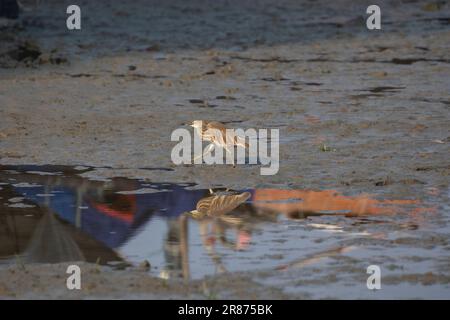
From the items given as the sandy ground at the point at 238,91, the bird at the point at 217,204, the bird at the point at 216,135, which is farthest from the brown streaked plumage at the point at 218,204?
the bird at the point at 216,135

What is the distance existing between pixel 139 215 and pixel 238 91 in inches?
241

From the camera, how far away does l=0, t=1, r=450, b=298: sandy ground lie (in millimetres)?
9938

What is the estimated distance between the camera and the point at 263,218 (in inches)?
331

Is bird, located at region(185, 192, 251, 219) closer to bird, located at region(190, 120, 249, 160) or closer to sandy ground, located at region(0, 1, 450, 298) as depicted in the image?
sandy ground, located at region(0, 1, 450, 298)

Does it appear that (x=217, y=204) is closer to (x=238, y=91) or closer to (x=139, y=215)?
(x=139, y=215)

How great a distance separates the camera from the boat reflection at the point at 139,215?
752 centimetres

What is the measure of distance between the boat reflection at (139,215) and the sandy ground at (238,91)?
31 centimetres

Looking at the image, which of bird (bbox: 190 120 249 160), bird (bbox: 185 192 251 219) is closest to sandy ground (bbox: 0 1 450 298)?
bird (bbox: 190 120 249 160)

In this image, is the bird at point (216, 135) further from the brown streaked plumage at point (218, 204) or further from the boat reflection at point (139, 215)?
the brown streaked plumage at point (218, 204)

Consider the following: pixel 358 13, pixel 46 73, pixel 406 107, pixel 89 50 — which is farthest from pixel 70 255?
pixel 358 13

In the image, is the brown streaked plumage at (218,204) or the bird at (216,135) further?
the bird at (216,135)

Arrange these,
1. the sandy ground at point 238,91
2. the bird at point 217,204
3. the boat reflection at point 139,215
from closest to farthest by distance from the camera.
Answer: the boat reflection at point 139,215, the bird at point 217,204, the sandy ground at point 238,91

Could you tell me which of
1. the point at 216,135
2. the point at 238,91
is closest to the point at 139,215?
the point at 216,135
